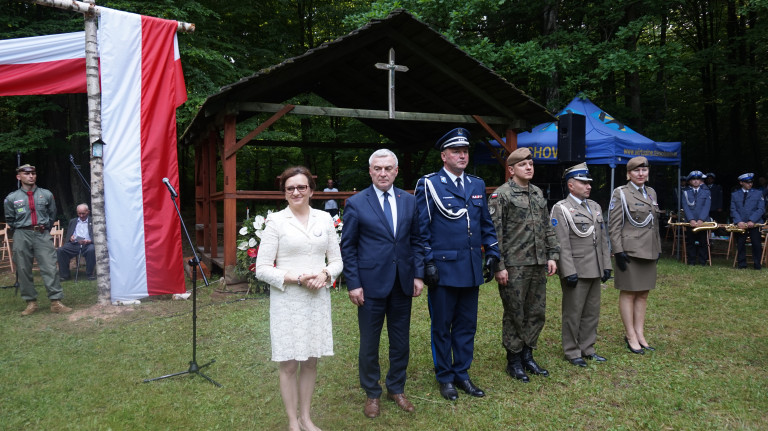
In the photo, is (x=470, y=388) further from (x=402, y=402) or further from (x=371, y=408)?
(x=371, y=408)

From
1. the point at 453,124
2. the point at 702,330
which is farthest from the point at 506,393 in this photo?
the point at 453,124

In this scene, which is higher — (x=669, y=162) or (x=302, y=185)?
(x=669, y=162)

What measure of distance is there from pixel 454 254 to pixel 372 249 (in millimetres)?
728

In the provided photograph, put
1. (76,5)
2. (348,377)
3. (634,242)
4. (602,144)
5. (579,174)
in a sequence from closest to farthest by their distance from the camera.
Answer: (348,377) → (579,174) → (634,242) → (76,5) → (602,144)

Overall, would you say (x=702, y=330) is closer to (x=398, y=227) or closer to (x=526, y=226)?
(x=526, y=226)

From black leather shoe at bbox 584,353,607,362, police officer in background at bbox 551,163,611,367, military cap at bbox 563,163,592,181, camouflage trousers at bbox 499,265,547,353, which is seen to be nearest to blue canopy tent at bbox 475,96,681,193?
military cap at bbox 563,163,592,181

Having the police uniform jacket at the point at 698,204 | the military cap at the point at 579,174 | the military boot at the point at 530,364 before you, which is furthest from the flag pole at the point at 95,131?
the police uniform jacket at the point at 698,204

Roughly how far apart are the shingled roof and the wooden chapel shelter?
2 cm

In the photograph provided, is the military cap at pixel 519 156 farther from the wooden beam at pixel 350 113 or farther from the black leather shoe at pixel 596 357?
the wooden beam at pixel 350 113

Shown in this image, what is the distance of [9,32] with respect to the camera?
1208 cm

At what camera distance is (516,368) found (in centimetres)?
441

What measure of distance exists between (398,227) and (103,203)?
17.5 ft

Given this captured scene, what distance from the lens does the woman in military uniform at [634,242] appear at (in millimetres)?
5008

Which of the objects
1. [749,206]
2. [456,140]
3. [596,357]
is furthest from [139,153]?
[749,206]
